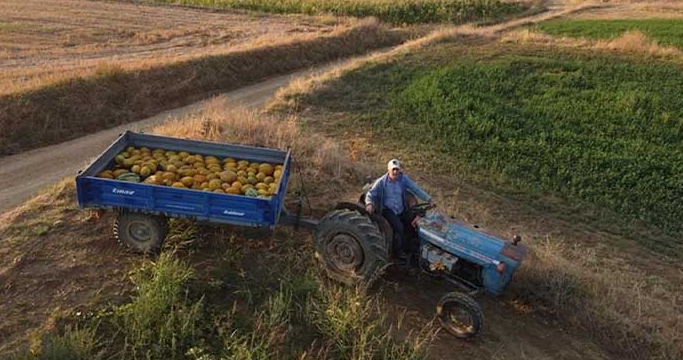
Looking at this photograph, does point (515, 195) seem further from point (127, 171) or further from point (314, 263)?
point (127, 171)

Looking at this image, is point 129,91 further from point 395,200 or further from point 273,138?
point 395,200

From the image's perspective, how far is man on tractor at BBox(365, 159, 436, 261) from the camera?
27.0 ft

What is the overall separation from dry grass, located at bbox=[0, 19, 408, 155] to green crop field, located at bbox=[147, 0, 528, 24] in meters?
13.8

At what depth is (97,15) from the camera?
3641 cm

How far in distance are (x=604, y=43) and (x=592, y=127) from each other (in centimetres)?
1283

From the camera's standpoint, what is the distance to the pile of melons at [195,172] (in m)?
8.24

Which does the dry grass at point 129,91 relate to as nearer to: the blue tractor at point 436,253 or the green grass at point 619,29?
the blue tractor at point 436,253

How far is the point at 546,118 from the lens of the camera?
17.4 meters

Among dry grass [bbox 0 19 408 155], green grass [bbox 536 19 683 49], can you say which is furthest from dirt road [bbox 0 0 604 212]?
green grass [bbox 536 19 683 49]

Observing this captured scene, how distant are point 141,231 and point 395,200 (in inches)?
145

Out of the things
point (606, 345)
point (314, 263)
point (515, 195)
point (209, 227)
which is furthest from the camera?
point (515, 195)

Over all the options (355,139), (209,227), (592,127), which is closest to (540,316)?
(209,227)

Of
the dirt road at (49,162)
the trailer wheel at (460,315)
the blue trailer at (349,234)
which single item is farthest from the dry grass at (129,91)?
the trailer wheel at (460,315)

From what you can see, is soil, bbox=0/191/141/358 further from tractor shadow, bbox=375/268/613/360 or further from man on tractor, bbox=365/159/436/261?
tractor shadow, bbox=375/268/613/360
